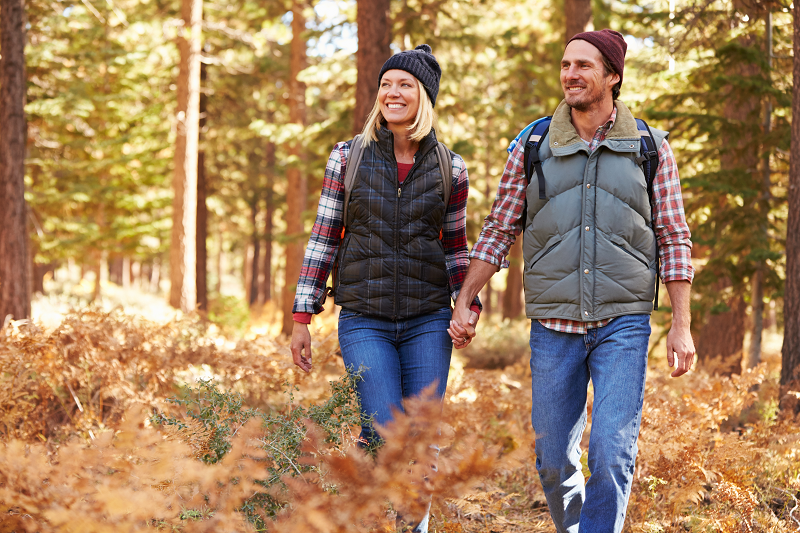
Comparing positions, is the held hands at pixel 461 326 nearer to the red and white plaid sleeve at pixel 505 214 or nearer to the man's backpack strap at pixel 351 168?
the red and white plaid sleeve at pixel 505 214

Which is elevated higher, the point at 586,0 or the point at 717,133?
the point at 586,0

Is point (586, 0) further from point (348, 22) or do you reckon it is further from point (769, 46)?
point (348, 22)

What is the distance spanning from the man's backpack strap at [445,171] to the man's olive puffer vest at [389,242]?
0.06m


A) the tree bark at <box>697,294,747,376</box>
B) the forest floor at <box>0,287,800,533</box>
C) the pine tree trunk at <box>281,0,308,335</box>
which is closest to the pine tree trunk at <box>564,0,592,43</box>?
the tree bark at <box>697,294,747,376</box>

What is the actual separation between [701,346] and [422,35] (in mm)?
7373

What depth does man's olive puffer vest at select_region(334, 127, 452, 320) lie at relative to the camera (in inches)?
138

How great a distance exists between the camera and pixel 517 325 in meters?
17.3

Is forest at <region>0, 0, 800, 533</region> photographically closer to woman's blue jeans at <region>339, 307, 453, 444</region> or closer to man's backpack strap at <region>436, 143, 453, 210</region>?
woman's blue jeans at <region>339, 307, 453, 444</region>

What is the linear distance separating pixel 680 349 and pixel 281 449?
6.62 feet

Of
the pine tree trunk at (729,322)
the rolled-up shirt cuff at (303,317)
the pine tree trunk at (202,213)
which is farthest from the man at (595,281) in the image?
the pine tree trunk at (202,213)

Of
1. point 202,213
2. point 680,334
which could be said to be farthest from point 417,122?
point 202,213

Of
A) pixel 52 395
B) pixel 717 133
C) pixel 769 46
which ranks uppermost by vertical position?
pixel 769 46

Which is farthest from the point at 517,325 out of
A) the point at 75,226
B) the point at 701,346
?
the point at 75,226

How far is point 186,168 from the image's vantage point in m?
15.3
